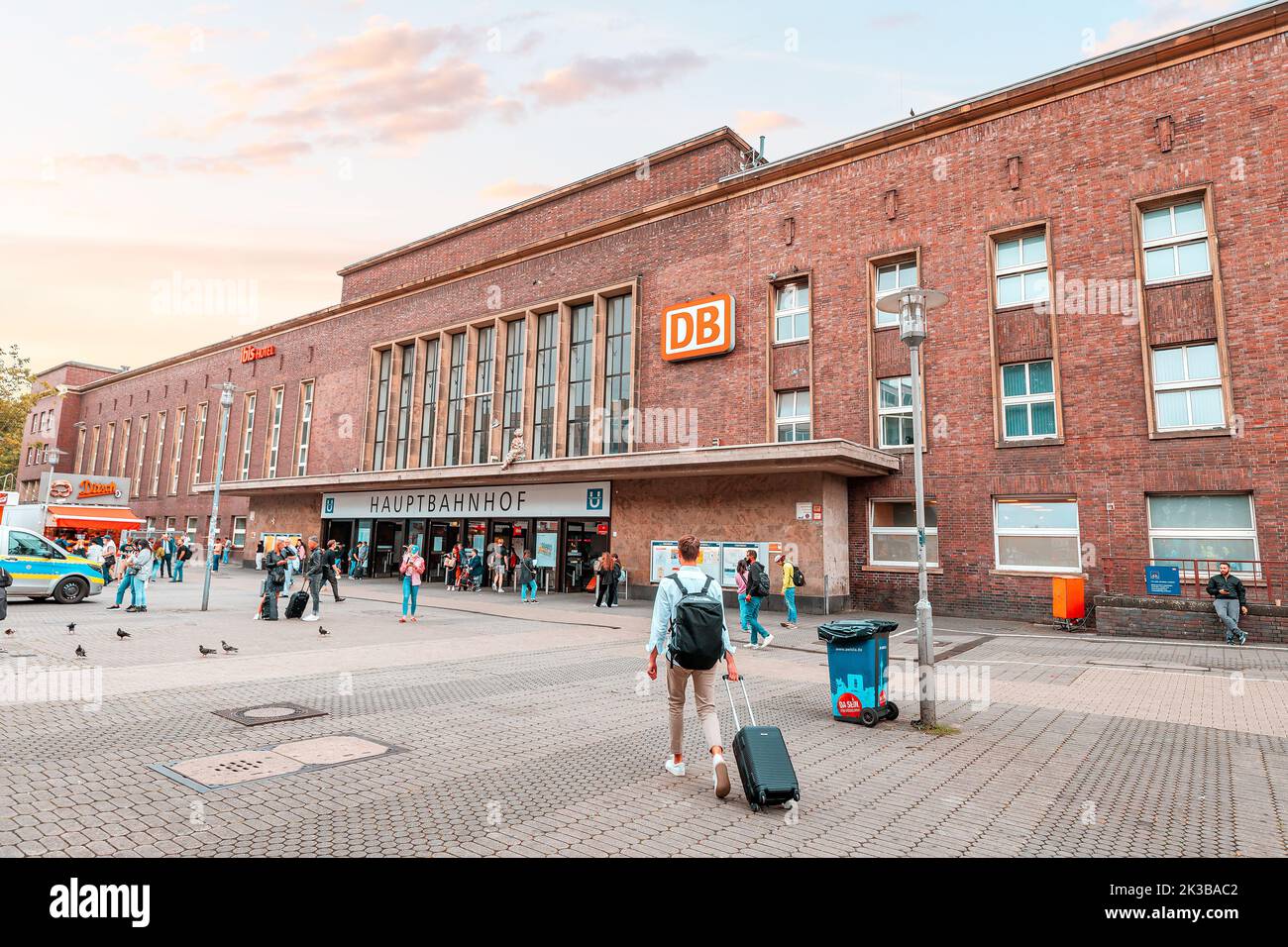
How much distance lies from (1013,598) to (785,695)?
12092mm

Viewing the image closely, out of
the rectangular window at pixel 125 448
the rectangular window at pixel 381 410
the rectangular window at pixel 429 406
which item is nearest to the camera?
the rectangular window at pixel 429 406

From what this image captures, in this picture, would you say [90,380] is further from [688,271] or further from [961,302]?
[961,302]

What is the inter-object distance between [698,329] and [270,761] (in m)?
21.5

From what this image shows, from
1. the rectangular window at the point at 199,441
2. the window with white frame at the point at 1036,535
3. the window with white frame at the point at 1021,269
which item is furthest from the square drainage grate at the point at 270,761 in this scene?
the rectangular window at the point at 199,441

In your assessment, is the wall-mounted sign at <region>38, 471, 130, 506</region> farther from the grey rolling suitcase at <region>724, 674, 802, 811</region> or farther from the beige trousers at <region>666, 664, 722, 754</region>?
the grey rolling suitcase at <region>724, 674, 802, 811</region>

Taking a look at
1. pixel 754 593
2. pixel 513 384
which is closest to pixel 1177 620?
pixel 754 593

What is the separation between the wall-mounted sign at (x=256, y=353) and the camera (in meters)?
44.5

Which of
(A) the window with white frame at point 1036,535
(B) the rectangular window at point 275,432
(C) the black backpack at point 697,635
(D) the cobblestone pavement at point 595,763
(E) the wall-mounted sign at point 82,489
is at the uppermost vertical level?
(B) the rectangular window at point 275,432

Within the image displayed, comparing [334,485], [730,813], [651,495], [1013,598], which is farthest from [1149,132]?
[334,485]

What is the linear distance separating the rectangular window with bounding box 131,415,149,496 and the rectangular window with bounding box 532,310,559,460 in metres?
42.6

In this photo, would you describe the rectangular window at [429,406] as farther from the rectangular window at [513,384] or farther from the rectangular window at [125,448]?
the rectangular window at [125,448]

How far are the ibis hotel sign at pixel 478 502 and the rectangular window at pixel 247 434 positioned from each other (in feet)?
41.0

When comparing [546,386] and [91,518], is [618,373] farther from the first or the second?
[91,518]
